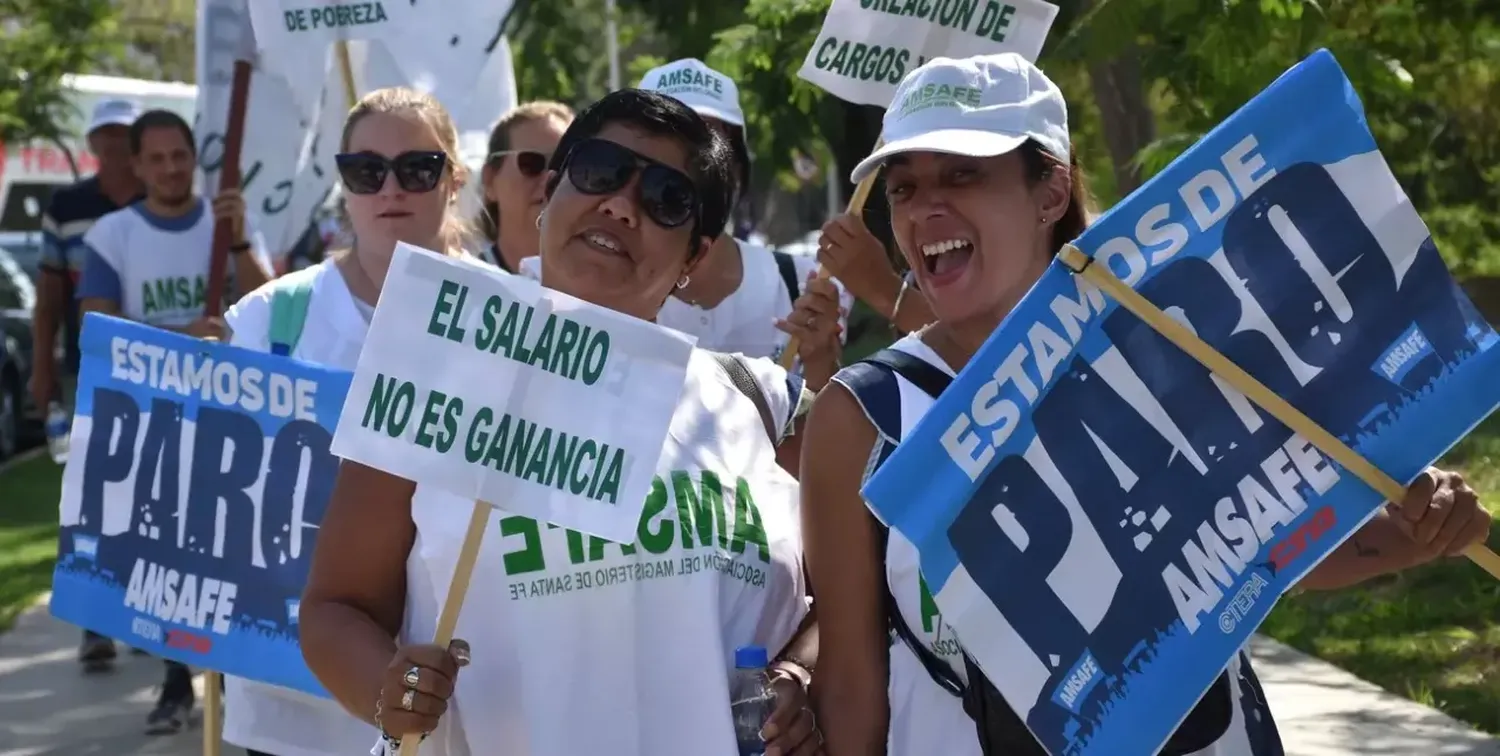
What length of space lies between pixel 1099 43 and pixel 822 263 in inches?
84.7

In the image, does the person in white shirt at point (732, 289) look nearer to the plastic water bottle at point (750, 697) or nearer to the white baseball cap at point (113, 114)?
the plastic water bottle at point (750, 697)

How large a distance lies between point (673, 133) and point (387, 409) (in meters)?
0.66

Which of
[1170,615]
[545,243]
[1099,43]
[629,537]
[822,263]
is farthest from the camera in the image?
[1099,43]

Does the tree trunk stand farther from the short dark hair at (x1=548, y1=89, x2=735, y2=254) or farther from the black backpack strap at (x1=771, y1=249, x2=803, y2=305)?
the short dark hair at (x1=548, y1=89, x2=735, y2=254)

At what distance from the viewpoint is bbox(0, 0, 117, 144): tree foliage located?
22.3 meters

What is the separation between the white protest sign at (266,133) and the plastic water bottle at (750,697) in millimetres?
4632

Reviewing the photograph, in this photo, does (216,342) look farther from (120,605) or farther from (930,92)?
(930,92)

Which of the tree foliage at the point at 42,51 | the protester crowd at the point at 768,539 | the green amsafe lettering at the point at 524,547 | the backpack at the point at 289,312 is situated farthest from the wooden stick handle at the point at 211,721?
the tree foliage at the point at 42,51

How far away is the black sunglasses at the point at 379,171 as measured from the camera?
16.4ft

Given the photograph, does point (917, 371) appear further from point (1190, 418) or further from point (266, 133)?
point (266, 133)

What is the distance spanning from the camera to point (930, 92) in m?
2.99

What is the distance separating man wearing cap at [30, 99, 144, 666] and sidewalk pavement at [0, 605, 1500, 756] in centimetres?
127

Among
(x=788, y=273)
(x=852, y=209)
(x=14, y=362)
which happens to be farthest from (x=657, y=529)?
(x=14, y=362)

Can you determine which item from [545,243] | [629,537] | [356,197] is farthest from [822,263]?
[629,537]
